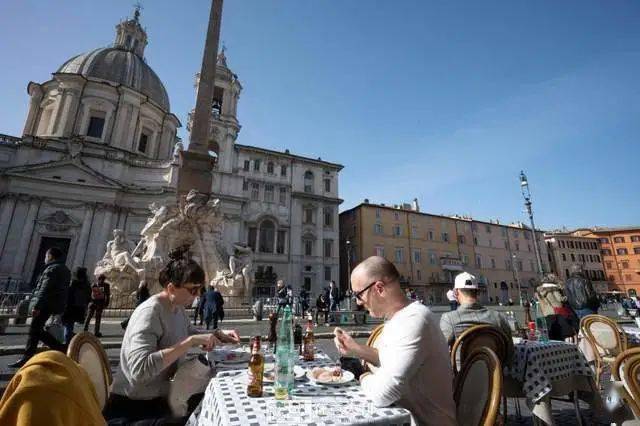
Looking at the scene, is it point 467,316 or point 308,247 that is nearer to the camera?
point 467,316

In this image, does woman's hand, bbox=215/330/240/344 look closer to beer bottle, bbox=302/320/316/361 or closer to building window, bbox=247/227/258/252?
beer bottle, bbox=302/320/316/361

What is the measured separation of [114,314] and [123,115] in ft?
92.9

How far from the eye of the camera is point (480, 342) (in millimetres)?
2635

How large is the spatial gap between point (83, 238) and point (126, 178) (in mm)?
6834

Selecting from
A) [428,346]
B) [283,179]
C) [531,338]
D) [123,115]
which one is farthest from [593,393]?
[123,115]

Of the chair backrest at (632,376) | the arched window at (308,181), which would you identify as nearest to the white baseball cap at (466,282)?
the chair backrest at (632,376)

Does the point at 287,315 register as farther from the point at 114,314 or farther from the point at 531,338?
the point at 114,314

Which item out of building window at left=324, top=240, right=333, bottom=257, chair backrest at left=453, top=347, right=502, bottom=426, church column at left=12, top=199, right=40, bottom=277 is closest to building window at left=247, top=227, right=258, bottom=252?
building window at left=324, top=240, right=333, bottom=257

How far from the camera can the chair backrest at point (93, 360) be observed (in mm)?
1882

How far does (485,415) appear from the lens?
148 cm

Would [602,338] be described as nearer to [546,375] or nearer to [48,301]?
[546,375]

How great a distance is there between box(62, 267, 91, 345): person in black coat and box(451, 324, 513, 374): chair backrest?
22.6ft

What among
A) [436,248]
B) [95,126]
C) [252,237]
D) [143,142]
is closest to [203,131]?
[252,237]

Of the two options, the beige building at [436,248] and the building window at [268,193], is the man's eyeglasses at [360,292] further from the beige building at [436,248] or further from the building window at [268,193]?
the building window at [268,193]
